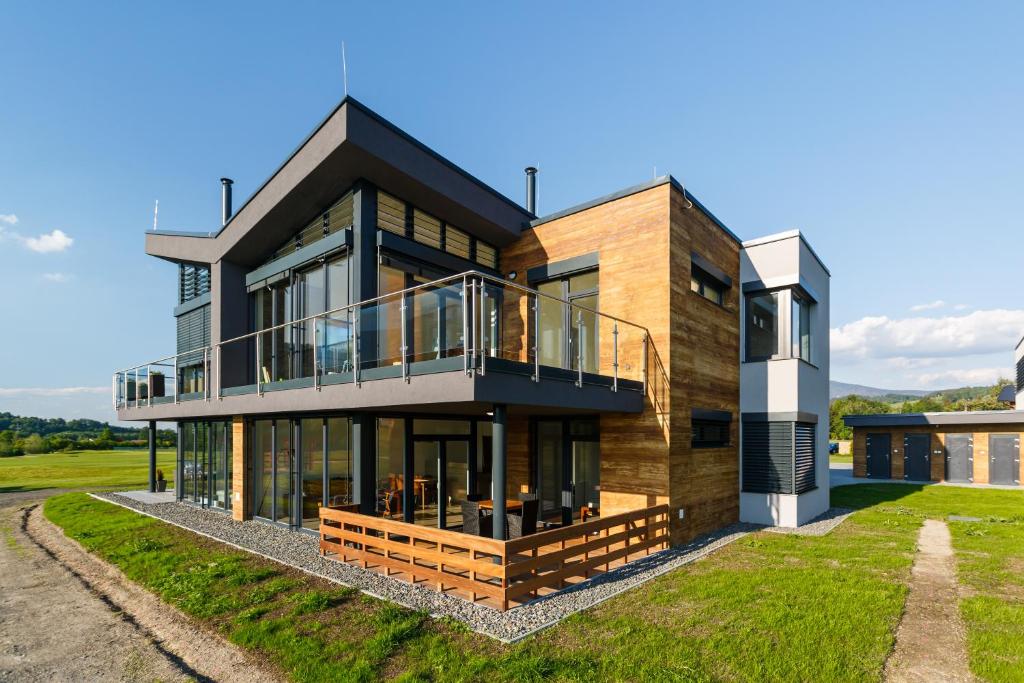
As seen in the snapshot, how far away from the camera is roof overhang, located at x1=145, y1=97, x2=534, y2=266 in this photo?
10.6m

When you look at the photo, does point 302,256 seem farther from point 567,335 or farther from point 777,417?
point 777,417

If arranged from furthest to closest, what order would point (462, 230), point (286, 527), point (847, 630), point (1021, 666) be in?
point (462, 230), point (286, 527), point (847, 630), point (1021, 666)

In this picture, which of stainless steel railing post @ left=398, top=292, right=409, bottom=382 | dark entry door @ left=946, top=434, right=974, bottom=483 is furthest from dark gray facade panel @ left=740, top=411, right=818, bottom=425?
dark entry door @ left=946, top=434, right=974, bottom=483

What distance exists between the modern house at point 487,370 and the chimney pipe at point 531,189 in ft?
8.46

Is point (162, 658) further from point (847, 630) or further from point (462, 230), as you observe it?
point (462, 230)

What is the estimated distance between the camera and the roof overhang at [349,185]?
10578 millimetres

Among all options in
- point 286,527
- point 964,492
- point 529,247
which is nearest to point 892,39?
point 529,247

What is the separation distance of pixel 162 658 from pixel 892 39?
14608 millimetres

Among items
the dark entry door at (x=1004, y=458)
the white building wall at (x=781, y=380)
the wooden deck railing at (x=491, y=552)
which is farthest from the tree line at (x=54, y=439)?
the dark entry door at (x=1004, y=458)

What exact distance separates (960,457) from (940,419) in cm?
208

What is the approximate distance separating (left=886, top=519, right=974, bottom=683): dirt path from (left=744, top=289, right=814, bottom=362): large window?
5716mm

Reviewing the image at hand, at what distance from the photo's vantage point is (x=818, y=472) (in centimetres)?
1523

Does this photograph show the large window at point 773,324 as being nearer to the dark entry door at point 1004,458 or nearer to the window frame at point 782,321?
the window frame at point 782,321

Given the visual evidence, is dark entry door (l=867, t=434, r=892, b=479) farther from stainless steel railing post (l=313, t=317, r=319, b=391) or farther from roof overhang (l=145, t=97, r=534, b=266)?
stainless steel railing post (l=313, t=317, r=319, b=391)
